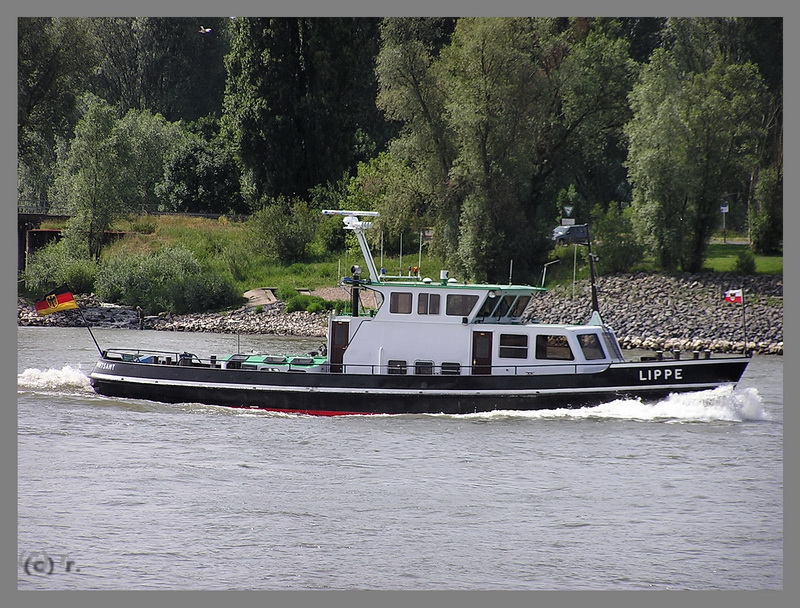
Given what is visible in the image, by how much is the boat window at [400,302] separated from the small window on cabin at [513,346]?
2.03 m

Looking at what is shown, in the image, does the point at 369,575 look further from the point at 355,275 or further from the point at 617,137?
the point at 617,137

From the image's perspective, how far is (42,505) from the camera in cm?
1571

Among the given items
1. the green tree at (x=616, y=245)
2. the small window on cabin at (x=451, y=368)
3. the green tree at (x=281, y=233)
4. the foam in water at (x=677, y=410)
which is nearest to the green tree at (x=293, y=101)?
the green tree at (x=281, y=233)

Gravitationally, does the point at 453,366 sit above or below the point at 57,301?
below

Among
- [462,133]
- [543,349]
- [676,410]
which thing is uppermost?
[462,133]

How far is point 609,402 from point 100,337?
2312 centimetres

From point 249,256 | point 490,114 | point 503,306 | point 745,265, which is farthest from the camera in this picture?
point 249,256

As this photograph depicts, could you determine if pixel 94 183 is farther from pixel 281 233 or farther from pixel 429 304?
pixel 429 304

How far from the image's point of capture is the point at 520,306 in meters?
23.3

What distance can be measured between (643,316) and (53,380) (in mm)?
21531

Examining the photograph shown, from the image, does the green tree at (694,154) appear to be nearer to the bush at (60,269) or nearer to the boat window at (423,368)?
the boat window at (423,368)

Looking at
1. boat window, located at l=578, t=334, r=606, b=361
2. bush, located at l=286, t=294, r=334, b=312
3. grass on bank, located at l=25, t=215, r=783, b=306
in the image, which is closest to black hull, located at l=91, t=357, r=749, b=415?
boat window, located at l=578, t=334, r=606, b=361

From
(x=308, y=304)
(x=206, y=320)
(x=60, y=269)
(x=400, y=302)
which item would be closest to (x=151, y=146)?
(x=60, y=269)

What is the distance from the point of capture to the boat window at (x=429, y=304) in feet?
74.7
